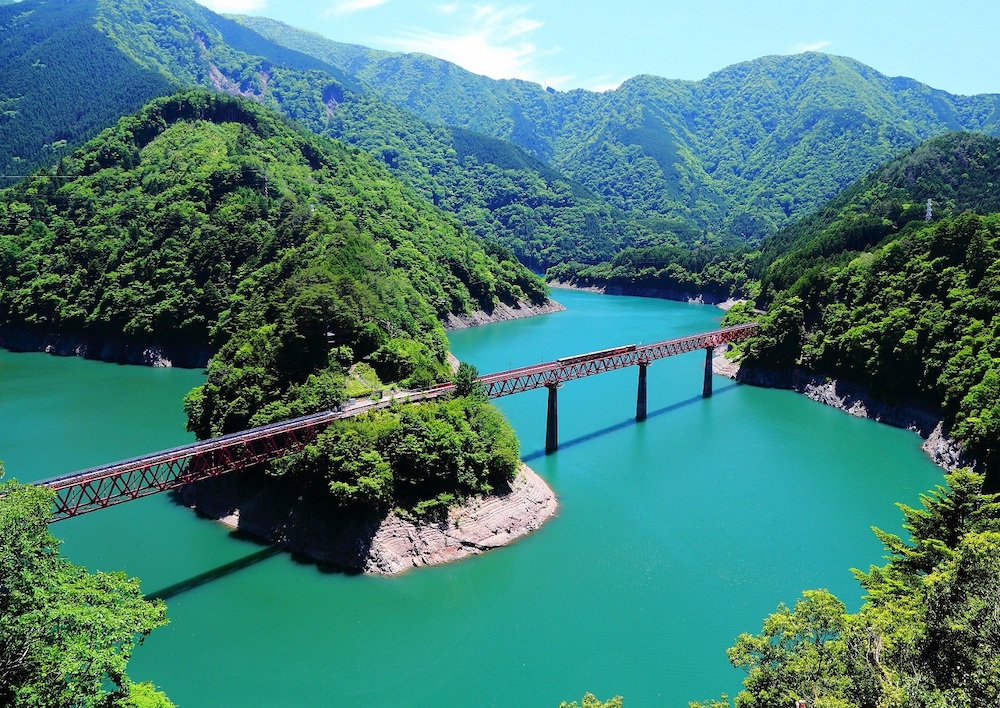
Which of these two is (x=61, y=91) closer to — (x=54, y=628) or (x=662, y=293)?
(x=662, y=293)

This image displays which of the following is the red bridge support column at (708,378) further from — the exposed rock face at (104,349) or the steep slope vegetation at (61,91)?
the steep slope vegetation at (61,91)

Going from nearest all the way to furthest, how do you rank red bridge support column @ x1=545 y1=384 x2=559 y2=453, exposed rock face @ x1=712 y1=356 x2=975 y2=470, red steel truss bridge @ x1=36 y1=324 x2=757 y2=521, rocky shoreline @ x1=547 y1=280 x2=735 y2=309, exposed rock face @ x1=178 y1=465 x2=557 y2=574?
red steel truss bridge @ x1=36 y1=324 x2=757 y2=521
exposed rock face @ x1=178 y1=465 x2=557 y2=574
exposed rock face @ x1=712 y1=356 x2=975 y2=470
red bridge support column @ x1=545 y1=384 x2=559 y2=453
rocky shoreline @ x1=547 y1=280 x2=735 y2=309

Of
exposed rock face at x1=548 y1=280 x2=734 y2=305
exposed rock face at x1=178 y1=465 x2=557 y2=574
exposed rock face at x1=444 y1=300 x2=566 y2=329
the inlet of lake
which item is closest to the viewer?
the inlet of lake

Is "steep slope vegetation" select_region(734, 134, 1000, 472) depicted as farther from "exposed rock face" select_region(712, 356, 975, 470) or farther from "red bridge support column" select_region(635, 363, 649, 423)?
"red bridge support column" select_region(635, 363, 649, 423)

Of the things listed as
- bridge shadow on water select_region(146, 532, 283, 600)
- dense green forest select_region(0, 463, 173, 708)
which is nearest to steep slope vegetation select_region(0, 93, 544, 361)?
bridge shadow on water select_region(146, 532, 283, 600)

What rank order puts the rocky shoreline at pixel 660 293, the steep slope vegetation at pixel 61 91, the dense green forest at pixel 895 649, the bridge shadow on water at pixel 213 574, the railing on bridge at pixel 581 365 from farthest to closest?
the rocky shoreline at pixel 660 293 < the steep slope vegetation at pixel 61 91 < the railing on bridge at pixel 581 365 < the bridge shadow on water at pixel 213 574 < the dense green forest at pixel 895 649

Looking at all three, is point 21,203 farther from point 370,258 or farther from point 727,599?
point 727,599

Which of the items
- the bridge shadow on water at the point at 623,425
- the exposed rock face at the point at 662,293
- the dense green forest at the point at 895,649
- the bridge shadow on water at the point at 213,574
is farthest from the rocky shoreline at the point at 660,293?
the dense green forest at the point at 895,649
